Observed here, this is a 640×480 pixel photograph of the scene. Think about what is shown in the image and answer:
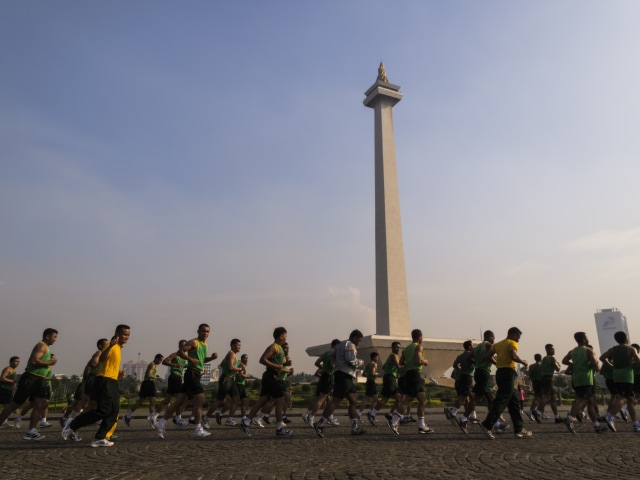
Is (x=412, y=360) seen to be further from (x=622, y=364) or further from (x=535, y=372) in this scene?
(x=535, y=372)

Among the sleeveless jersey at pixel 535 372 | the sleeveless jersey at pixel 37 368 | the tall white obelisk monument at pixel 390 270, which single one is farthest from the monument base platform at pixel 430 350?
the sleeveless jersey at pixel 37 368

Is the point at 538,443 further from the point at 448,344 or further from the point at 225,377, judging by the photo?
the point at 448,344

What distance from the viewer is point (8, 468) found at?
6051 millimetres

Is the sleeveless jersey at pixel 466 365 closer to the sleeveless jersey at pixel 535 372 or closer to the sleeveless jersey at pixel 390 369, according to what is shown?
the sleeveless jersey at pixel 390 369

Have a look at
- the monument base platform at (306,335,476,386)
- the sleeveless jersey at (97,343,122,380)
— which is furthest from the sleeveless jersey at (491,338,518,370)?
the monument base platform at (306,335,476,386)

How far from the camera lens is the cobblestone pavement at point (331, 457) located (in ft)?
18.4

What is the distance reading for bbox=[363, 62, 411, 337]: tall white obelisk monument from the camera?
135ft

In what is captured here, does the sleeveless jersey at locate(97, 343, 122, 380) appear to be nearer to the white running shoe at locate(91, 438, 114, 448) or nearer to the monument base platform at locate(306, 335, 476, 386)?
the white running shoe at locate(91, 438, 114, 448)

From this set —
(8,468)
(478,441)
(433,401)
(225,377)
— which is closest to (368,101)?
(433,401)

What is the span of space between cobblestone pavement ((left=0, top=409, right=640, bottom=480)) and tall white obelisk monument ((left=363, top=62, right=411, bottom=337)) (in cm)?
3107

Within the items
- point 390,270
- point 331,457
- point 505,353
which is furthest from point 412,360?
point 390,270

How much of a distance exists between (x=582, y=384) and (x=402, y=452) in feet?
18.8

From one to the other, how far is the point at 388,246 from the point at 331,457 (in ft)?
116

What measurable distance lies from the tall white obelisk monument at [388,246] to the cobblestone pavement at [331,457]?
102ft
